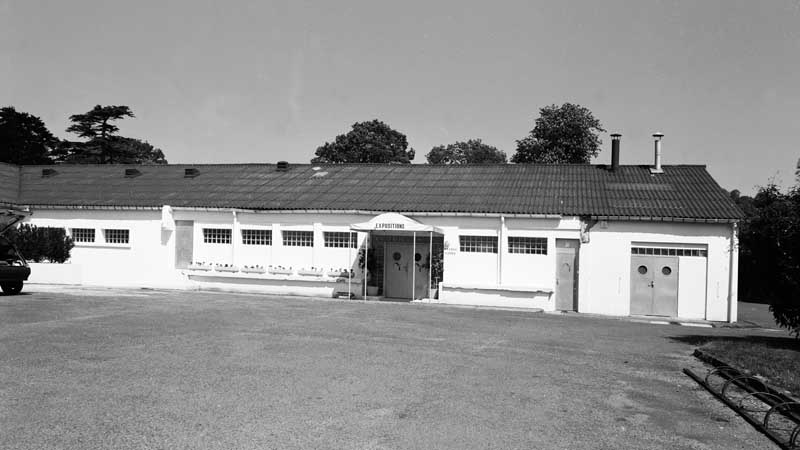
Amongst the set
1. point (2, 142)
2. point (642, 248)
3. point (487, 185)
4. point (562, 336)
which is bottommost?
point (562, 336)

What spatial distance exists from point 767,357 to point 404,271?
14699 mm

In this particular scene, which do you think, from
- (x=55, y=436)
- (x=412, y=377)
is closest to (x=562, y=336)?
(x=412, y=377)

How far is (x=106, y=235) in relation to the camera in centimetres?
2748

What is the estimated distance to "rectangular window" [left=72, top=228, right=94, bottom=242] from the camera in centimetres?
2766

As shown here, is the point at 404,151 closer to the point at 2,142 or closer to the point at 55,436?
the point at 2,142

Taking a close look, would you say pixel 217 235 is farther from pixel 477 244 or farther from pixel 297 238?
pixel 477 244

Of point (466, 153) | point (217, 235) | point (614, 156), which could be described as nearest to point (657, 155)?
point (614, 156)

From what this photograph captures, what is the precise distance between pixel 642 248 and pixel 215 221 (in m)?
15.0

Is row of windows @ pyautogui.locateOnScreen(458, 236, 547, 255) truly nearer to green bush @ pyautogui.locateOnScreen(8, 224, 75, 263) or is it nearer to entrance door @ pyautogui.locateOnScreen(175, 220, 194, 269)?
entrance door @ pyautogui.locateOnScreen(175, 220, 194, 269)

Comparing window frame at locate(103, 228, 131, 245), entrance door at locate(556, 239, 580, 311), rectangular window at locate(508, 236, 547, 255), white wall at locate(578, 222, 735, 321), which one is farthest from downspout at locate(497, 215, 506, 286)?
window frame at locate(103, 228, 131, 245)

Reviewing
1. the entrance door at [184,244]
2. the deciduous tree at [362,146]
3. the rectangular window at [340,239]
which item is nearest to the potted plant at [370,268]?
the rectangular window at [340,239]

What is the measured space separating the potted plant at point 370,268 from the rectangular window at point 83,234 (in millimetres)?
10680

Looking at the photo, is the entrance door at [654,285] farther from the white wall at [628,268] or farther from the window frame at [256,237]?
the window frame at [256,237]

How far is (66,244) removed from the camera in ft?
87.2
